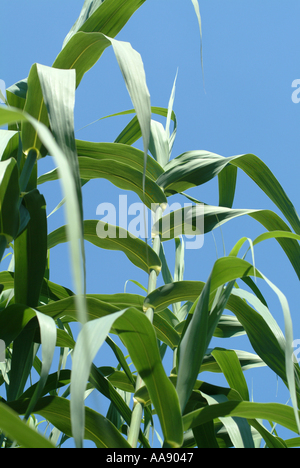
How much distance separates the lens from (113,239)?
0.39 meters

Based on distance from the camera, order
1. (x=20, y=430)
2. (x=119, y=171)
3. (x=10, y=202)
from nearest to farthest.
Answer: (x=20, y=430), (x=10, y=202), (x=119, y=171)

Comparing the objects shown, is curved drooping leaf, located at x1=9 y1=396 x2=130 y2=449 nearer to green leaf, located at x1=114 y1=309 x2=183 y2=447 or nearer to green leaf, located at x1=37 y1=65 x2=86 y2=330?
green leaf, located at x1=114 y1=309 x2=183 y2=447

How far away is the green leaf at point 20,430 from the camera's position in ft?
0.55

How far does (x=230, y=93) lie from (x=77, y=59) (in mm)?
2350

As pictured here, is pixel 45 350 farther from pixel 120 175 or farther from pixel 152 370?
pixel 120 175

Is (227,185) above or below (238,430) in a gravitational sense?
above

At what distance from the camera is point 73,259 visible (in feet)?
0.35

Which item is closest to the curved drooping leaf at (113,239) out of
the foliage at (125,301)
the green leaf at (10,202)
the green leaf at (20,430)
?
the foliage at (125,301)

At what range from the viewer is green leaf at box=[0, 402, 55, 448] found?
0.55 ft

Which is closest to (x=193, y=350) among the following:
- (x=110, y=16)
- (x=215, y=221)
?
(x=215, y=221)

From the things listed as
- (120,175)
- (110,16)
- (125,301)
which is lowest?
(125,301)

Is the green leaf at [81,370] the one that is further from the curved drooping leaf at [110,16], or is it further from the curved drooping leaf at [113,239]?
the curved drooping leaf at [110,16]

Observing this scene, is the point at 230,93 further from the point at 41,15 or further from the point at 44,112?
the point at 44,112

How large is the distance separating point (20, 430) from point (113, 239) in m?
0.24
